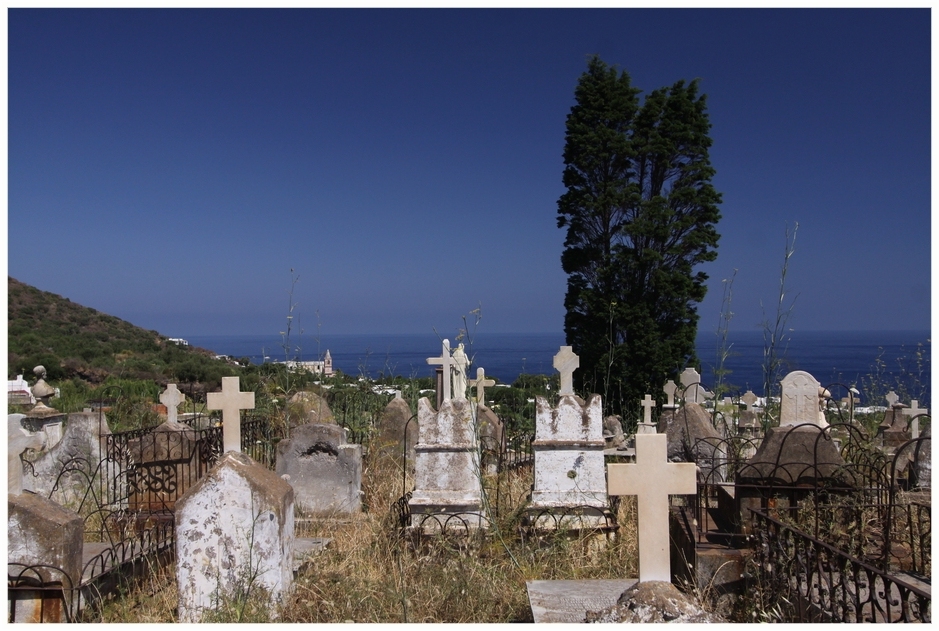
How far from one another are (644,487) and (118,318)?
34124 mm

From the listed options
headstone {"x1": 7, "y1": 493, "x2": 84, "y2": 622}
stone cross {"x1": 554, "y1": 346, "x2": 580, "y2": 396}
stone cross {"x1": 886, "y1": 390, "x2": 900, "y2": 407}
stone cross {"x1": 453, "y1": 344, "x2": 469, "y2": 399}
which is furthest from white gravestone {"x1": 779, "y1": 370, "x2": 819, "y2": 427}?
stone cross {"x1": 886, "y1": 390, "x2": 900, "y2": 407}

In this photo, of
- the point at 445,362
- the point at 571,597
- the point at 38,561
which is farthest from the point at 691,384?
the point at 38,561

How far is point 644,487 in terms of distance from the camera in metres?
3.59

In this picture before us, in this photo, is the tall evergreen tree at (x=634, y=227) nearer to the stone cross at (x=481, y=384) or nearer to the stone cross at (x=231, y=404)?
the stone cross at (x=481, y=384)

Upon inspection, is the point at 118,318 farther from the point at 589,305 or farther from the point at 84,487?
the point at 84,487

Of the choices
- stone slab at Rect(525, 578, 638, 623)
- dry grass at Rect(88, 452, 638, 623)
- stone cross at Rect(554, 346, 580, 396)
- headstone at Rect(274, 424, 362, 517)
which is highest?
stone cross at Rect(554, 346, 580, 396)

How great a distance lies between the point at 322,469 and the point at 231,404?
2468mm

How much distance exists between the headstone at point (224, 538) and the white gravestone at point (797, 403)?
3.91 m

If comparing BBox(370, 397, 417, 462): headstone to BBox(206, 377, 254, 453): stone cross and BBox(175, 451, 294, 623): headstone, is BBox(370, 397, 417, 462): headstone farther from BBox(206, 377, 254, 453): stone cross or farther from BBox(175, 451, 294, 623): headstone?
BBox(175, 451, 294, 623): headstone

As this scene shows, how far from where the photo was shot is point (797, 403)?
5766 millimetres

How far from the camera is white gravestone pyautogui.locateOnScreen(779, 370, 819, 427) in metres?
5.75

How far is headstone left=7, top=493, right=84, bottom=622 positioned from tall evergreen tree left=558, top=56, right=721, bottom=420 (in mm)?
13152

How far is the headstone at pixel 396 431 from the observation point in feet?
30.2

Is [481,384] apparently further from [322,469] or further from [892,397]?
[892,397]
